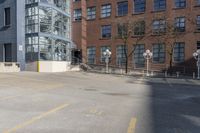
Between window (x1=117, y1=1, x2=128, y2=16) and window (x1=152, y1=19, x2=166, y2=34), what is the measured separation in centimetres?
566

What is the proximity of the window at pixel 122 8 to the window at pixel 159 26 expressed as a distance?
5.66m

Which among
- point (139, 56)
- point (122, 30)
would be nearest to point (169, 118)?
point (139, 56)

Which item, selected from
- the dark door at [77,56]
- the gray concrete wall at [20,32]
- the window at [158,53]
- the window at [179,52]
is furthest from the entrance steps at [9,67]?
the window at [179,52]

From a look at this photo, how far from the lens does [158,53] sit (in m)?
46.0

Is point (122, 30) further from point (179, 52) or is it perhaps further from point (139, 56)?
point (179, 52)

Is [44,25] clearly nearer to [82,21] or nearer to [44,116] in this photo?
[82,21]

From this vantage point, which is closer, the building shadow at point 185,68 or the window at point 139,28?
the building shadow at point 185,68

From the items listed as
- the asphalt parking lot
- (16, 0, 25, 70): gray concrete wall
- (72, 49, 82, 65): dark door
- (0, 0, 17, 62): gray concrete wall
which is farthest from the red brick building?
the asphalt parking lot

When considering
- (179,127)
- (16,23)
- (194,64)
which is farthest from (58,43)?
(179,127)

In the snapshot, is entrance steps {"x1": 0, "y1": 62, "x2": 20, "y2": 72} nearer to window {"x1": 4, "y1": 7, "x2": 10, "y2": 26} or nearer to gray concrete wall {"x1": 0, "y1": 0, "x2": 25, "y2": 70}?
gray concrete wall {"x1": 0, "y1": 0, "x2": 25, "y2": 70}

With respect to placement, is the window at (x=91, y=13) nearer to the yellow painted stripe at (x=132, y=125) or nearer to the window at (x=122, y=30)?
the window at (x=122, y=30)

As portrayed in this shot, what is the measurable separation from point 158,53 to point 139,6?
28.4 feet

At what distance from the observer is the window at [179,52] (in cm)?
4416

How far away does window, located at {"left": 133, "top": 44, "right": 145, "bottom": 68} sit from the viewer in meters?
47.5
